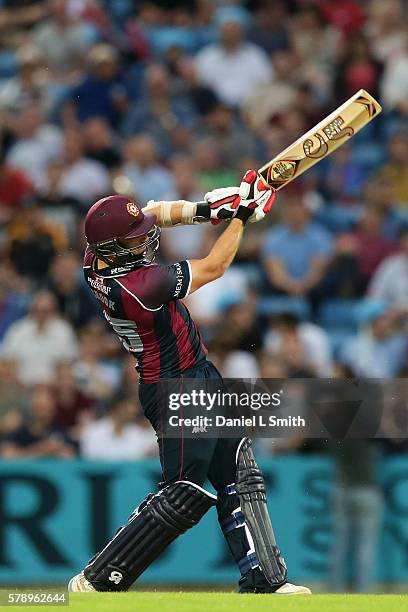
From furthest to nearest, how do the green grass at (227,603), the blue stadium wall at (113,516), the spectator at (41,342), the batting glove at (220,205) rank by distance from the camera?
the spectator at (41,342) → the blue stadium wall at (113,516) → the batting glove at (220,205) → the green grass at (227,603)

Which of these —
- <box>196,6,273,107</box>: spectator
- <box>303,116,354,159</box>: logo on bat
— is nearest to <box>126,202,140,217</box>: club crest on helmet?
<box>303,116,354,159</box>: logo on bat

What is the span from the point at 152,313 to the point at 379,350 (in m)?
4.48

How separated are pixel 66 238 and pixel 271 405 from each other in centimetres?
524

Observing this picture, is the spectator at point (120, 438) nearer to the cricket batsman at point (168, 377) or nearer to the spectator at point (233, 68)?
the cricket batsman at point (168, 377)

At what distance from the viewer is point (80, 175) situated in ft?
42.8

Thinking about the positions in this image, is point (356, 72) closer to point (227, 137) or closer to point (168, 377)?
point (227, 137)

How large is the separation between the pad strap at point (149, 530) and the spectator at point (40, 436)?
10.9 feet

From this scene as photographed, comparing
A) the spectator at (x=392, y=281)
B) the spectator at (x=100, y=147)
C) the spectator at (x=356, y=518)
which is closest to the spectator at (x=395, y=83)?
the spectator at (x=392, y=281)

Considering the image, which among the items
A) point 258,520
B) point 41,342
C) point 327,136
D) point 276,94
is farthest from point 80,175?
point 258,520

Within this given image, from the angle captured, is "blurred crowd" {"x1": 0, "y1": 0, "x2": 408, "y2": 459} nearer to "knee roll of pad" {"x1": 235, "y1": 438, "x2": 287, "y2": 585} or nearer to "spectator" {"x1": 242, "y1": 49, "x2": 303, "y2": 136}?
"spectator" {"x1": 242, "y1": 49, "x2": 303, "y2": 136}

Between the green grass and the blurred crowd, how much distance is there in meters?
3.39

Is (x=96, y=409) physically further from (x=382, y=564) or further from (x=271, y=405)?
(x=271, y=405)

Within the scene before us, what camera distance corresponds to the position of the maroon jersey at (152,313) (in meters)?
6.91

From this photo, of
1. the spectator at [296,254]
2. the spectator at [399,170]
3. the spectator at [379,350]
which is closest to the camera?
the spectator at [379,350]
